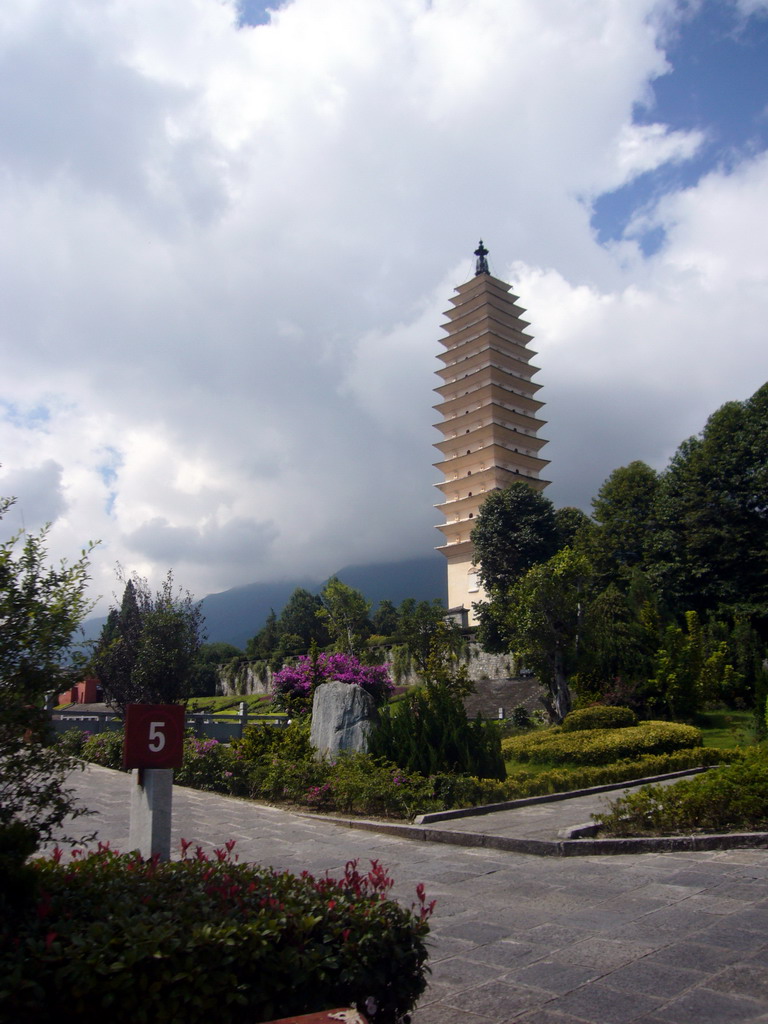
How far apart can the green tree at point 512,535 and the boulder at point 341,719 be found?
24.8 metres

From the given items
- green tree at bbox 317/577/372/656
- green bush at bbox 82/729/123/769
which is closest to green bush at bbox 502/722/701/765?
green bush at bbox 82/729/123/769

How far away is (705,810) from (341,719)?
19.9 feet

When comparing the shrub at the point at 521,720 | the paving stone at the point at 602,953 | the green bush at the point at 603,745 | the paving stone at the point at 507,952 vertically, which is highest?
the paving stone at the point at 602,953

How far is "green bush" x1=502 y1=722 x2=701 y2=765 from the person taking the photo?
13000 mm

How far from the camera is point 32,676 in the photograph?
11.4ft

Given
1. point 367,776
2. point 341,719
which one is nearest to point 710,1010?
point 367,776

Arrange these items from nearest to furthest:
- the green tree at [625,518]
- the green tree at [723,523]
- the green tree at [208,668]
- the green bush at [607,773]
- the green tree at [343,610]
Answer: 1. the green bush at [607,773]
2. the green tree at [208,668]
3. the green tree at [723,523]
4. the green tree at [625,518]
5. the green tree at [343,610]

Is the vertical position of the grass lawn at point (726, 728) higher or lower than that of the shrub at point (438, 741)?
lower

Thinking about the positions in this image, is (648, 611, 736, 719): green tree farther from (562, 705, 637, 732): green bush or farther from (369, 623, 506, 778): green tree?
(369, 623, 506, 778): green tree

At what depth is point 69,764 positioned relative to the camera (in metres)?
3.47

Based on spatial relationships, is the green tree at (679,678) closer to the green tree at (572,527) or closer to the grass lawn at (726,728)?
the grass lawn at (726,728)

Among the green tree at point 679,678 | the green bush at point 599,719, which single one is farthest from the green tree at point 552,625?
the green bush at point 599,719

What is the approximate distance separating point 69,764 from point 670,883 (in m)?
4.30

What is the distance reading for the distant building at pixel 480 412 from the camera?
50500 mm
